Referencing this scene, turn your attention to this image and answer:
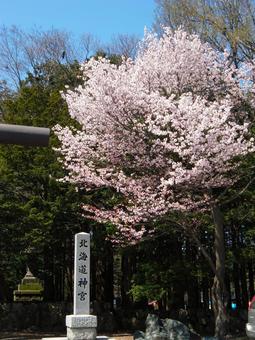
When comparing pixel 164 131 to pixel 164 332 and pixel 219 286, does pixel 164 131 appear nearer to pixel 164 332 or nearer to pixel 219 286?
pixel 219 286

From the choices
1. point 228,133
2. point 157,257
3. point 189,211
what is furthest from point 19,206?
point 228,133

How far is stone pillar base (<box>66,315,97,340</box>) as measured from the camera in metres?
10.6

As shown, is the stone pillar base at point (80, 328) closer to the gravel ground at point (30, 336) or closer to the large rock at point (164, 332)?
the large rock at point (164, 332)

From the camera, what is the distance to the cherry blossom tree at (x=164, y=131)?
12.6m

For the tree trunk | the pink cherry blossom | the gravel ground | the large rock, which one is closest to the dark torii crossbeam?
the pink cherry blossom

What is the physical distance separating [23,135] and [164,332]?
1157 cm

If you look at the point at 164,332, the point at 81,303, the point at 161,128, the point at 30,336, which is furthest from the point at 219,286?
the point at 30,336

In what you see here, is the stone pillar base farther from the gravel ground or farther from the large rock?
the gravel ground

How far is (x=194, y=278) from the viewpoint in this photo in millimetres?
19531

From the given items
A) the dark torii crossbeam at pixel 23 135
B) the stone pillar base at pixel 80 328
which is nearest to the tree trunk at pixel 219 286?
the stone pillar base at pixel 80 328

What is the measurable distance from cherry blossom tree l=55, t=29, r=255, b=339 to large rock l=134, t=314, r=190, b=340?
1.28 metres

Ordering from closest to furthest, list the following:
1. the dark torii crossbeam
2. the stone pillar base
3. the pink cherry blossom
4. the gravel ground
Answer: the dark torii crossbeam
the stone pillar base
the pink cherry blossom
the gravel ground

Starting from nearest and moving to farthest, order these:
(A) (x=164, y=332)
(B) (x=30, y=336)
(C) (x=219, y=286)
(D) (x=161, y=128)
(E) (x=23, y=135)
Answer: (E) (x=23, y=135) < (D) (x=161, y=128) < (A) (x=164, y=332) < (C) (x=219, y=286) < (B) (x=30, y=336)

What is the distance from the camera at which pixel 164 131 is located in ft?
41.4
